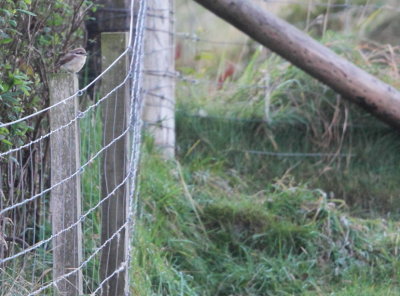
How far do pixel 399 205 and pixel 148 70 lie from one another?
2.35 meters

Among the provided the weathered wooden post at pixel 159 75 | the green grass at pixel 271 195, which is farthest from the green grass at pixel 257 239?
the weathered wooden post at pixel 159 75

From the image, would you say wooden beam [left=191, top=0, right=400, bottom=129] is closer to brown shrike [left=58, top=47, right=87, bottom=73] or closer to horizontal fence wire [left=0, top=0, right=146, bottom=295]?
horizontal fence wire [left=0, top=0, right=146, bottom=295]

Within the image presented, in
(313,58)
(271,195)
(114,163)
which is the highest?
(313,58)

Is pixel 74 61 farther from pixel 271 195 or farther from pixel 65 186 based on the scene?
pixel 271 195

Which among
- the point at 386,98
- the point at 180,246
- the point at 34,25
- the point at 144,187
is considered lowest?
the point at 180,246

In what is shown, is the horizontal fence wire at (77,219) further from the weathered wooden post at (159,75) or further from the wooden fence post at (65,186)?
the weathered wooden post at (159,75)

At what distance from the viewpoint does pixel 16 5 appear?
374 centimetres

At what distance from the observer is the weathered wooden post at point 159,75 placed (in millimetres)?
6293

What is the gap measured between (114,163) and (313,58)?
2757 millimetres

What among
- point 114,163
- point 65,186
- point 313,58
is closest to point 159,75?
point 313,58

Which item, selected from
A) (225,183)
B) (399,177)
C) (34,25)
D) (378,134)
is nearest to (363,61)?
(378,134)

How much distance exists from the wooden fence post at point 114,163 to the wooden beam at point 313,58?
2.32 m

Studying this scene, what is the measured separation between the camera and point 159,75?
6.38 metres

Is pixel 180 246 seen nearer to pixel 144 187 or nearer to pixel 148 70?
pixel 144 187
